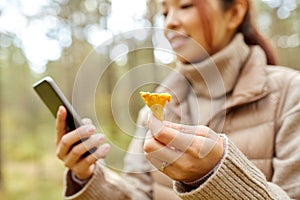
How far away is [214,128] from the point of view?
2.91ft

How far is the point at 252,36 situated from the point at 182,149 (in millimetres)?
670

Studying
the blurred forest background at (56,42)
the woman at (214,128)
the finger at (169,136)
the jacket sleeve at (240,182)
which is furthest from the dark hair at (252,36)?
the blurred forest background at (56,42)

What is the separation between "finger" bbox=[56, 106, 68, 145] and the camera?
0.89 m

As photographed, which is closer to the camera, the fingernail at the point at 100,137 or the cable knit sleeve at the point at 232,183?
the cable knit sleeve at the point at 232,183

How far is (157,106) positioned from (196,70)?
1.57ft

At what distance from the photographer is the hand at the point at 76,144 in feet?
2.89

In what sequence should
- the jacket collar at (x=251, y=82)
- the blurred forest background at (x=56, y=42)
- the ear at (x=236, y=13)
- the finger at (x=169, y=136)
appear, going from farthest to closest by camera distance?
the blurred forest background at (x=56, y=42)
the ear at (x=236, y=13)
the jacket collar at (x=251, y=82)
the finger at (x=169, y=136)

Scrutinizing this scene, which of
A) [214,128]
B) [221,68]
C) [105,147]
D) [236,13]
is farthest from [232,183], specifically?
[236,13]

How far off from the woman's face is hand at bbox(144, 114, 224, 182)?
43 centimetres

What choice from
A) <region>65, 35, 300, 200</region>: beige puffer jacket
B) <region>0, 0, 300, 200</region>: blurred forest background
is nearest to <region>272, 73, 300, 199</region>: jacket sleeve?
<region>65, 35, 300, 200</region>: beige puffer jacket

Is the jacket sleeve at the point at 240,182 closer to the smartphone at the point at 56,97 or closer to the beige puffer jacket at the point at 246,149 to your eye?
the beige puffer jacket at the point at 246,149

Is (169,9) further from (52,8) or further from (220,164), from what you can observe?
(52,8)

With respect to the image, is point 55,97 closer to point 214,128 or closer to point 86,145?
point 86,145

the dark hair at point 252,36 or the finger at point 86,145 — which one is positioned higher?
the finger at point 86,145
